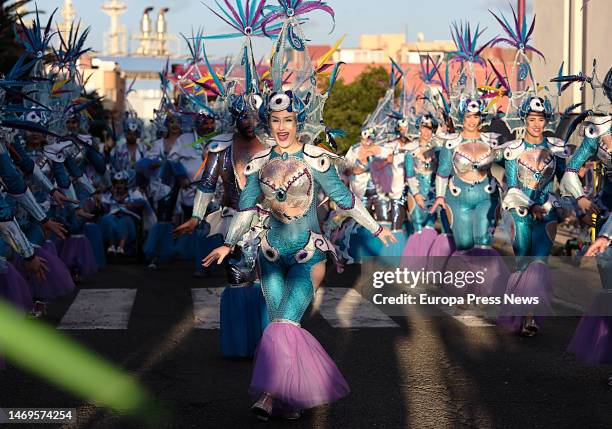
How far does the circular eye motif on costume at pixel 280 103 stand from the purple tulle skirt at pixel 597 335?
2869mm

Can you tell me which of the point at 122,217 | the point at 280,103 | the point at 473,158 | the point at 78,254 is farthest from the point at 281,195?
the point at 122,217

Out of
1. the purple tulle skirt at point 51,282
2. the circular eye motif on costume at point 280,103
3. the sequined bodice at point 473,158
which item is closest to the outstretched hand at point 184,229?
the circular eye motif on costume at point 280,103

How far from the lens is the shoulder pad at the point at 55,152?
555 inches

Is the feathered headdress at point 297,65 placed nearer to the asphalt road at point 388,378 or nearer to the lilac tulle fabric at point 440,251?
the asphalt road at point 388,378

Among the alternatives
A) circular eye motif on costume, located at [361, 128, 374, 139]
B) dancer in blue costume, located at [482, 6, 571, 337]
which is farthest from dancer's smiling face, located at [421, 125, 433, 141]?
dancer in blue costume, located at [482, 6, 571, 337]

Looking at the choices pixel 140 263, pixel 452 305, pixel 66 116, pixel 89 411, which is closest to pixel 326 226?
pixel 140 263

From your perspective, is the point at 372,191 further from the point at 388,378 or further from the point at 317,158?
the point at 317,158

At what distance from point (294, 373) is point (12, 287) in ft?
10.4

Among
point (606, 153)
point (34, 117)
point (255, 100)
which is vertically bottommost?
point (606, 153)

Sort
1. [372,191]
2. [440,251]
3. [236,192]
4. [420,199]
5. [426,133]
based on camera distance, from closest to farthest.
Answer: [236,192] → [440,251] → [420,199] → [426,133] → [372,191]

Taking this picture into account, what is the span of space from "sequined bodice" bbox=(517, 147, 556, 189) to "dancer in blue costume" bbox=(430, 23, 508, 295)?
1.10 metres

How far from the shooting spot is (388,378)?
8.76 m

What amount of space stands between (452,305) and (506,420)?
6.00 meters

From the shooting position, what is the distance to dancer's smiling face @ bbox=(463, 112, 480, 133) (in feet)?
43.8
